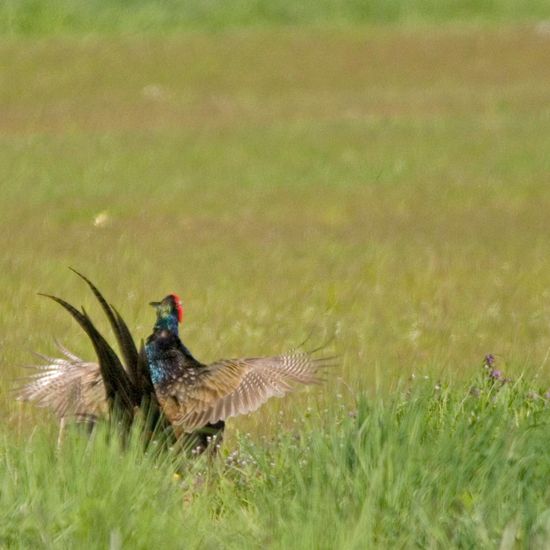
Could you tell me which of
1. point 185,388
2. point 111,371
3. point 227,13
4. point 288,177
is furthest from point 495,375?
point 227,13

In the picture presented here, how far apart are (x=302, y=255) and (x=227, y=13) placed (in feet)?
60.0

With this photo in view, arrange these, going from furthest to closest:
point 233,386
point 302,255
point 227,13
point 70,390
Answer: point 227,13
point 302,255
point 70,390
point 233,386

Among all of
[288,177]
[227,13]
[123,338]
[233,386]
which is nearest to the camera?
[123,338]

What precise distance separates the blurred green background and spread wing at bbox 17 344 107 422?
778 mm

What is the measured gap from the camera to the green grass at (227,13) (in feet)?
96.5

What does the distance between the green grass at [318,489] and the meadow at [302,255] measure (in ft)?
0.04

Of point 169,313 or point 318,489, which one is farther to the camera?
point 169,313

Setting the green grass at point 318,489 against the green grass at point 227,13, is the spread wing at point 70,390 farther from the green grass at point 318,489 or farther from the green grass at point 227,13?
the green grass at point 227,13

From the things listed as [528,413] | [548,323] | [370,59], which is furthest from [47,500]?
[370,59]

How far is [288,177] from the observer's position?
17.5 m

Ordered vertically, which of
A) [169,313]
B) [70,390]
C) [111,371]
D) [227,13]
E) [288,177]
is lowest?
[70,390]

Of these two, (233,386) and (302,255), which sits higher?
(302,255)

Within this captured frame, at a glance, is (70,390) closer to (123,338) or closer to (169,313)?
(169,313)

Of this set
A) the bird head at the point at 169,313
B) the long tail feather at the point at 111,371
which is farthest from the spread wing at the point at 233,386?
the long tail feather at the point at 111,371
